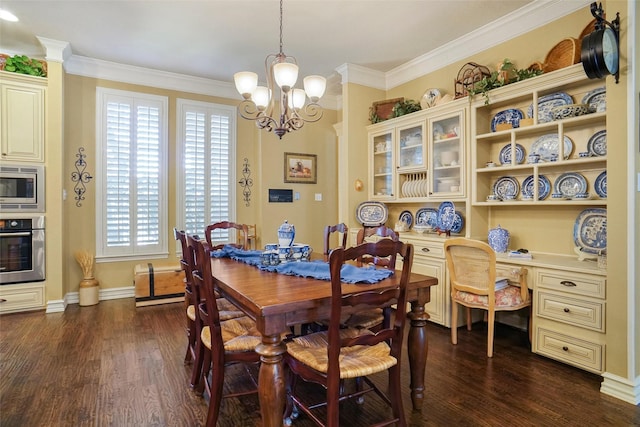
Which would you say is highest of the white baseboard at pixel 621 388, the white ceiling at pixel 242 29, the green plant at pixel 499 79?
the white ceiling at pixel 242 29

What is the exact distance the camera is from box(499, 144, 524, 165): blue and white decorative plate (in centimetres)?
320

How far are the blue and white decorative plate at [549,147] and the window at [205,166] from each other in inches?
151

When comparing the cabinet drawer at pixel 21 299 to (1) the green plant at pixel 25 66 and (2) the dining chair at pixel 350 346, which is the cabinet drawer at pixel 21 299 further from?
(2) the dining chair at pixel 350 346

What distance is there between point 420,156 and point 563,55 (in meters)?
1.54

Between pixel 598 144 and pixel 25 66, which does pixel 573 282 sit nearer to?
pixel 598 144

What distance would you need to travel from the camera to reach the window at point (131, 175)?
4363 millimetres

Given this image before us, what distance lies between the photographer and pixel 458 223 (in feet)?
11.9

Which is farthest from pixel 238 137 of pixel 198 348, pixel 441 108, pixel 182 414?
pixel 182 414

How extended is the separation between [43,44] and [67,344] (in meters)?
3.19

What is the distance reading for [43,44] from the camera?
3.76 meters

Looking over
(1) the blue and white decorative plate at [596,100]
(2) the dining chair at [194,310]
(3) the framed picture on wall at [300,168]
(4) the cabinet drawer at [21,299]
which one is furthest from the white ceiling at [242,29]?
(4) the cabinet drawer at [21,299]

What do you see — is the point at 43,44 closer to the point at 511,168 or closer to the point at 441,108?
the point at 441,108

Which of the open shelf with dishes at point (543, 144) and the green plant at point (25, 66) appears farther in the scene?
the green plant at point (25, 66)

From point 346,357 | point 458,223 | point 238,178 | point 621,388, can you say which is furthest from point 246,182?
point 621,388
